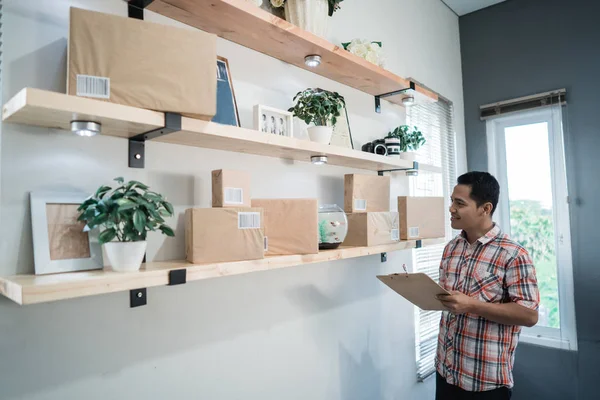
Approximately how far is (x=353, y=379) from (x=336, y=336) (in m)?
0.27

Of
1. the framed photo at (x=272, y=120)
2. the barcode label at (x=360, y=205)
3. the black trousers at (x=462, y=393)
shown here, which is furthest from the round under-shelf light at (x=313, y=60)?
the black trousers at (x=462, y=393)

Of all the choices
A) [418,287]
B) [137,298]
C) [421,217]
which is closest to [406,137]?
[421,217]

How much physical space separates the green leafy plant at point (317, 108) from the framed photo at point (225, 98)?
0.31 metres

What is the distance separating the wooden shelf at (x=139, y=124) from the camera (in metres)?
0.85

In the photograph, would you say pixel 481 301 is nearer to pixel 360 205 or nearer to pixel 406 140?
pixel 360 205

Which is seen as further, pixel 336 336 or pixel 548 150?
pixel 548 150

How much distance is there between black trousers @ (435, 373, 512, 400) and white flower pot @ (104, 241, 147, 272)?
4.52ft

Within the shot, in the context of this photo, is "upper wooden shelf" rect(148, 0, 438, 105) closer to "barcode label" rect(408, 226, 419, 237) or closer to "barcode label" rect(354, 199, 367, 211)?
"barcode label" rect(354, 199, 367, 211)

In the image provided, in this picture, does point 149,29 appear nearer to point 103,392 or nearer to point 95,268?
point 95,268

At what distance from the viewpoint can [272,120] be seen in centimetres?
146

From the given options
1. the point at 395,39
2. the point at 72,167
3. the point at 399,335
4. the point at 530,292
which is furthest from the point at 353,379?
the point at 395,39

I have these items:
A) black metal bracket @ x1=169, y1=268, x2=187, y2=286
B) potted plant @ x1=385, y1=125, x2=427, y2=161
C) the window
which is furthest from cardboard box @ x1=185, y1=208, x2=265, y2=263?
the window

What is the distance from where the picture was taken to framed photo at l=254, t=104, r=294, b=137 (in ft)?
4.57

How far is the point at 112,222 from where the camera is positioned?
0.94 metres
